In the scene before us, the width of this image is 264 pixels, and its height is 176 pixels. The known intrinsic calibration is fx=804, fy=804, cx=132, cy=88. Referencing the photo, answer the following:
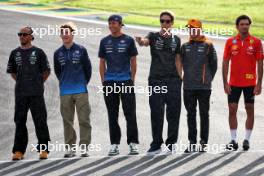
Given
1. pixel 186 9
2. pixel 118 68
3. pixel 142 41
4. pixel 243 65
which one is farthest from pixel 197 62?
pixel 186 9

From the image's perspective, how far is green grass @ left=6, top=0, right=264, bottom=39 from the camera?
31016 mm

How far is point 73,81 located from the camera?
11.5 metres

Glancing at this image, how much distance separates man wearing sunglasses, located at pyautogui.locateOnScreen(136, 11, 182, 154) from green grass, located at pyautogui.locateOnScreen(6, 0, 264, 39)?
16.7m

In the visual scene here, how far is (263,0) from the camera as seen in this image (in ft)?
128

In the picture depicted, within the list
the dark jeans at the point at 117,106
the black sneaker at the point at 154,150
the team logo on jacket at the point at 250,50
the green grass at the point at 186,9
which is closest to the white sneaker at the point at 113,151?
the dark jeans at the point at 117,106

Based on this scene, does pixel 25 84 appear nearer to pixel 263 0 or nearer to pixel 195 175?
pixel 195 175

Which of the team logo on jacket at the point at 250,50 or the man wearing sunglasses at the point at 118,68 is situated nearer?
the man wearing sunglasses at the point at 118,68

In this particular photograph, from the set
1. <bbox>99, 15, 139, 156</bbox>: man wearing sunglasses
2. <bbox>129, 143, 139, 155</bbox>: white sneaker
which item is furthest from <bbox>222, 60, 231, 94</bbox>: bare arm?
<bbox>129, 143, 139, 155</bbox>: white sneaker

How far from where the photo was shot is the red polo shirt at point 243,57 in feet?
38.9

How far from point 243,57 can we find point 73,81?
2545mm

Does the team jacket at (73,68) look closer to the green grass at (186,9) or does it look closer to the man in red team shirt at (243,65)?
the man in red team shirt at (243,65)

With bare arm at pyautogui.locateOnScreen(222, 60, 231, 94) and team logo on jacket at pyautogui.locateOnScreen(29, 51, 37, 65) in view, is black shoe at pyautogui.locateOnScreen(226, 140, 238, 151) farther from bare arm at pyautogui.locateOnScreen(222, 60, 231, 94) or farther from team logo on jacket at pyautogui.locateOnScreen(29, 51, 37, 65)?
team logo on jacket at pyautogui.locateOnScreen(29, 51, 37, 65)

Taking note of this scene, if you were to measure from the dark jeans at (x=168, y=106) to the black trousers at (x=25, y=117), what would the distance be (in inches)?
62.9

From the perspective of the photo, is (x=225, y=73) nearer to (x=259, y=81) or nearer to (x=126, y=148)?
(x=259, y=81)
